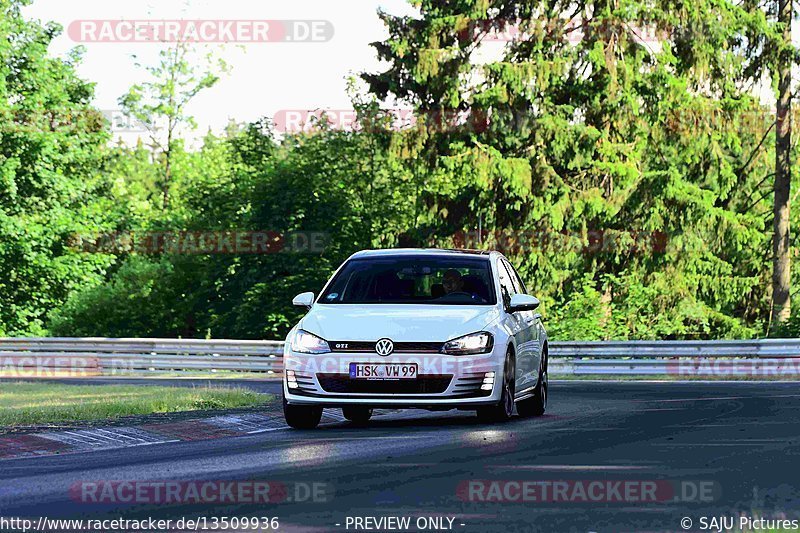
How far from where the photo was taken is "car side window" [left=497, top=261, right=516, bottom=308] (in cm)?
1592

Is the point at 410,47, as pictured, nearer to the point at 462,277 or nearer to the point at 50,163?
the point at 50,163

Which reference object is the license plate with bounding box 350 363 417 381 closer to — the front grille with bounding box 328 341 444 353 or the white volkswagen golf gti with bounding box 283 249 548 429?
the white volkswagen golf gti with bounding box 283 249 548 429

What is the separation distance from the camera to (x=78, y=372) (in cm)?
3841

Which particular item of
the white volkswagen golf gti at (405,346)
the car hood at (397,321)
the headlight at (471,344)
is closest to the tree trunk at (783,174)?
the white volkswagen golf gti at (405,346)

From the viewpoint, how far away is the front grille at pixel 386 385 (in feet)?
47.2

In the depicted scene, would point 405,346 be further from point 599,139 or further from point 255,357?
point 599,139

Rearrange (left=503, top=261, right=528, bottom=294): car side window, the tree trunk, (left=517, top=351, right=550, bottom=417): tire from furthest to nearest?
the tree trunk
(left=503, top=261, right=528, bottom=294): car side window
(left=517, top=351, right=550, bottom=417): tire

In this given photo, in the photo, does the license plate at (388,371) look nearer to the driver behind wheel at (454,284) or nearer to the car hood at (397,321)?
the car hood at (397,321)

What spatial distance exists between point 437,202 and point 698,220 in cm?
772

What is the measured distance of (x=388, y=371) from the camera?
14.4m

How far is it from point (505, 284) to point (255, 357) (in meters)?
20.3

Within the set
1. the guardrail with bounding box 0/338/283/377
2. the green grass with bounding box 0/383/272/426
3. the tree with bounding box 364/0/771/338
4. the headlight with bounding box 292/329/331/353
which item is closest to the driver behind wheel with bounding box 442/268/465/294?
the headlight with bounding box 292/329/331/353

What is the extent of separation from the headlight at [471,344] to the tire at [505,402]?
36 centimetres

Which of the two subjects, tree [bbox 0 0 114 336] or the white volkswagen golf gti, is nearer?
the white volkswagen golf gti
